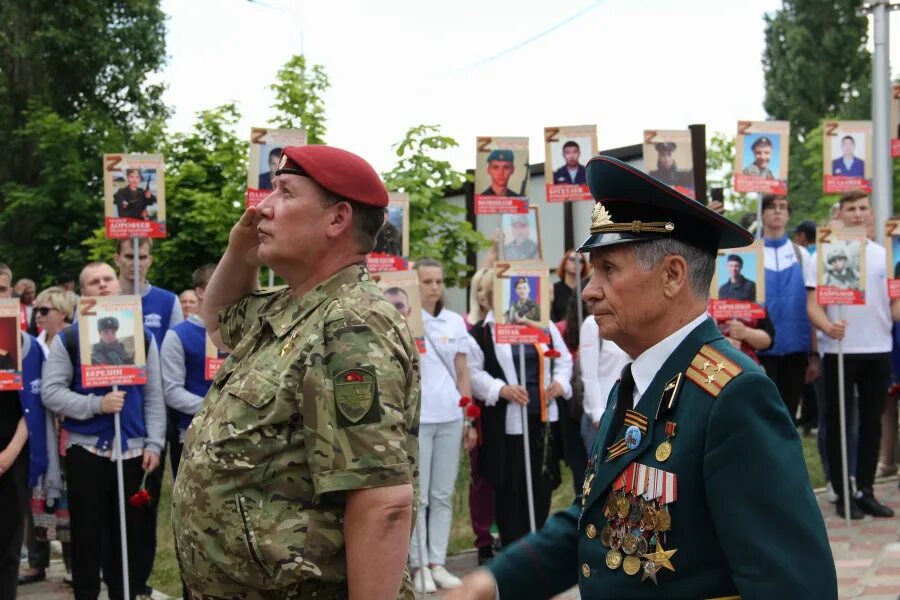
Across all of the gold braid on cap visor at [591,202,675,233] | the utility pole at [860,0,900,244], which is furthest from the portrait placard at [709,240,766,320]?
the gold braid on cap visor at [591,202,675,233]

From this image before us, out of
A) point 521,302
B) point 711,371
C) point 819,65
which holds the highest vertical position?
point 819,65

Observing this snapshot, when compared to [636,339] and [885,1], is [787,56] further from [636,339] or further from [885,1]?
[636,339]

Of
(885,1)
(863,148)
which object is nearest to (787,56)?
(885,1)

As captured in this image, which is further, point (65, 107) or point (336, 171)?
point (65, 107)

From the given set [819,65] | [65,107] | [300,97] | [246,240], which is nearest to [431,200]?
[300,97]

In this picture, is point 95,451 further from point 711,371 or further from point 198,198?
point 198,198

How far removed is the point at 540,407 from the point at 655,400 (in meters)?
5.74

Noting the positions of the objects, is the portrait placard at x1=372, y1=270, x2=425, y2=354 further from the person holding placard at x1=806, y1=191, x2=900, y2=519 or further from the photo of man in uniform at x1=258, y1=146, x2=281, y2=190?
the person holding placard at x1=806, y1=191, x2=900, y2=519

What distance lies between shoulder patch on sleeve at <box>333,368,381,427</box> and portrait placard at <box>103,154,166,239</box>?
4758mm

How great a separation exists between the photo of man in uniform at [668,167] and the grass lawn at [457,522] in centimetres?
217

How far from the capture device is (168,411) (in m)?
7.48

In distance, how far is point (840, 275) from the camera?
27.3ft

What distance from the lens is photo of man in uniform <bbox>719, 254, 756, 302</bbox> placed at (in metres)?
8.23

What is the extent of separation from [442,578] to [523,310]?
185 cm
